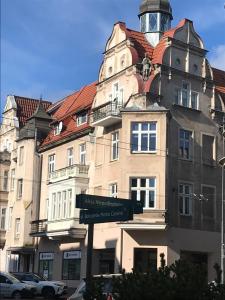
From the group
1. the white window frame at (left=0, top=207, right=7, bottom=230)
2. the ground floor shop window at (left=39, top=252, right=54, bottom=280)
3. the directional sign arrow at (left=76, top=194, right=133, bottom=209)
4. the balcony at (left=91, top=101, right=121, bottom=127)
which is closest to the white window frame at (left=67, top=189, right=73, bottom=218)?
the ground floor shop window at (left=39, top=252, right=54, bottom=280)

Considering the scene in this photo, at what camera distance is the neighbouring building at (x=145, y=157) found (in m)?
34.0

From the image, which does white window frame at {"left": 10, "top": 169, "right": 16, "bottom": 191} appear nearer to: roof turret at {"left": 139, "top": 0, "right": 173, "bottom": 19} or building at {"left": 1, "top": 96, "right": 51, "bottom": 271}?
building at {"left": 1, "top": 96, "right": 51, "bottom": 271}

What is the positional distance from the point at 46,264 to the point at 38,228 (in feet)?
9.14

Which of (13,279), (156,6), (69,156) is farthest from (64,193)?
(156,6)

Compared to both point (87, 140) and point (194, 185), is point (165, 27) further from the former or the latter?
point (194, 185)

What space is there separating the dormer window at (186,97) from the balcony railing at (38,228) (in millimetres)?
13465

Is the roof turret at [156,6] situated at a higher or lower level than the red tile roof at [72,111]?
higher

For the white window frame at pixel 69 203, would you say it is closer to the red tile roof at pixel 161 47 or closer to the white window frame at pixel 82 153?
the white window frame at pixel 82 153

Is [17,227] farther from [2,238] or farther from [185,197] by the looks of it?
[185,197]

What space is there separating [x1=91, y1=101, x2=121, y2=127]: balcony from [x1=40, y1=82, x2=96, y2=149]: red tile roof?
2265 mm

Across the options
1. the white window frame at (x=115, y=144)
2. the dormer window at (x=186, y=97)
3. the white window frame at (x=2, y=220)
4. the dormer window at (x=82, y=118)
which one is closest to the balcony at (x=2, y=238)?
the white window frame at (x=2, y=220)

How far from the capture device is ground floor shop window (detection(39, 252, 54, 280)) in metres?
41.2

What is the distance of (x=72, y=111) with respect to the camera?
44.8 meters

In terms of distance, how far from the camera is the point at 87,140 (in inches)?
1567
